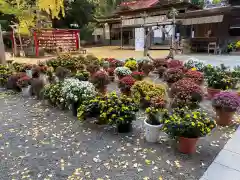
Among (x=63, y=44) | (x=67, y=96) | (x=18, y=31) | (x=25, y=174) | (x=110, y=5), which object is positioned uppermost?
(x=110, y=5)

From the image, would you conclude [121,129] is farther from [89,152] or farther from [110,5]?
[110,5]

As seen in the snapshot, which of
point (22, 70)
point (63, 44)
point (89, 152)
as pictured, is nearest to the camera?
point (89, 152)

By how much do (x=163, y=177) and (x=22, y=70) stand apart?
19.3ft

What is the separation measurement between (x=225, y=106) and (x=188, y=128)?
1.17m

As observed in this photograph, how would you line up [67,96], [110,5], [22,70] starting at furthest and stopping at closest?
1. [110,5]
2. [22,70]
3. [67,96]

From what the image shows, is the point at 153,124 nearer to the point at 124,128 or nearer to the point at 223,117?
the point at 124,128

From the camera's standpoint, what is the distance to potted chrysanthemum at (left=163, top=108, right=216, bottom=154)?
7.60 ft

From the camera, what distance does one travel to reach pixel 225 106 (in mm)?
3094

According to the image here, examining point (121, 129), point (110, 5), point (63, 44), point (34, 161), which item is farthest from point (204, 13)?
point (110, 5)

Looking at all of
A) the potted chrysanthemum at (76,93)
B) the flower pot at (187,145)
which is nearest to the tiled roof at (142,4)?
the potted chrysanthemum at (76,93)

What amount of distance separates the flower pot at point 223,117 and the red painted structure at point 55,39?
11541mm

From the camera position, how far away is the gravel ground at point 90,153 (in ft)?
7.13

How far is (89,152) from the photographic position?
8.46 ft

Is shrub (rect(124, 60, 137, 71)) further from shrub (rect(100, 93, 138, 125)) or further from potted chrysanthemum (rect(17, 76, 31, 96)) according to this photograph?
shrub (rect(100, 93, 138, 125))
